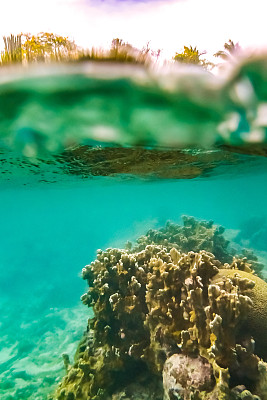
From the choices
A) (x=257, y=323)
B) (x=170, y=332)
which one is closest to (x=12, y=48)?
(x=170, y=332)

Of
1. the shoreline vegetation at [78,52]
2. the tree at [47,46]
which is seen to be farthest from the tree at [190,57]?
the tree at [47,46]

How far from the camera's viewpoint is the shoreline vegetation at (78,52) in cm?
451

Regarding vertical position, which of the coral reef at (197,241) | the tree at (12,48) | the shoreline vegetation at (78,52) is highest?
the tree at (12,48)

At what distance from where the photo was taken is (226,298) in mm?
5406

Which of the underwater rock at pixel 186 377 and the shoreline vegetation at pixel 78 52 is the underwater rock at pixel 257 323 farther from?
the shoreline vegetation at pixel 78 52

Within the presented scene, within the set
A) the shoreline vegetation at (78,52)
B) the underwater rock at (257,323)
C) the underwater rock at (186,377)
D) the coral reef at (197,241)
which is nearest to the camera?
the shoreline vegetation at (78,52)

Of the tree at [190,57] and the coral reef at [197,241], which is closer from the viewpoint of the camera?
the tree at [190,57]

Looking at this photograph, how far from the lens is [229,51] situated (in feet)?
14.1

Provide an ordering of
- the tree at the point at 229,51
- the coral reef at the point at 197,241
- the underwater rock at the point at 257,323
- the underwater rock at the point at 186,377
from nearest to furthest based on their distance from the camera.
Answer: the tree at the point at 229,51 < the underwater rock at the point at 186,377 < the underwater rock at the point at 257,323 < the coral reef at the point at 197,241

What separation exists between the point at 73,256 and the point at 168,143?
1200 inches

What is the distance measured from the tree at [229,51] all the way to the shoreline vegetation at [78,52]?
0.17 ft

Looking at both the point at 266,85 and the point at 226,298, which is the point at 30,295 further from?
the point at 266,85

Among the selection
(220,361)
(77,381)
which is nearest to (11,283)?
(77,381)

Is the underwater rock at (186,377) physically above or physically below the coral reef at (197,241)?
below
